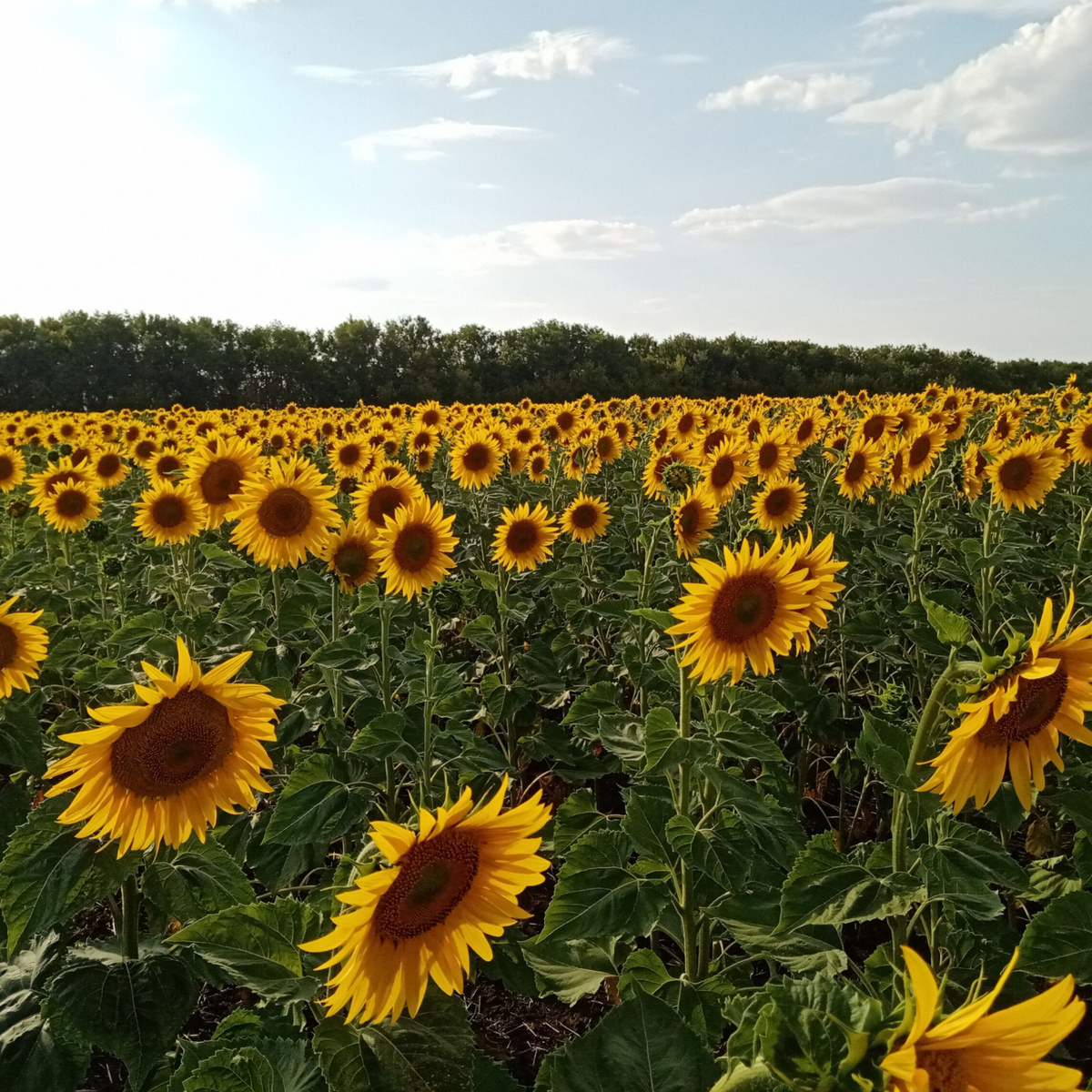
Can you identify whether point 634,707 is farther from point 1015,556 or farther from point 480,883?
point 480,883

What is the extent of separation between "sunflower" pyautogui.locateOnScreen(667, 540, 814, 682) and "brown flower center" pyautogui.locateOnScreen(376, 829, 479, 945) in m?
1.36

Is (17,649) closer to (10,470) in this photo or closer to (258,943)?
(258,943)

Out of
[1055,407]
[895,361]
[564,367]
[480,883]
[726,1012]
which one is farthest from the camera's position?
[895,361]

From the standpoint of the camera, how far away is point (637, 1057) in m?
1.12

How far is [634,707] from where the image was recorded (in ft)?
16.6

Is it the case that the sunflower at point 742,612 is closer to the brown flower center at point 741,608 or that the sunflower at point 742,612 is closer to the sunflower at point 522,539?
the brown flower center at point 741,608

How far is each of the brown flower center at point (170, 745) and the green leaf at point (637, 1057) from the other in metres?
1.26

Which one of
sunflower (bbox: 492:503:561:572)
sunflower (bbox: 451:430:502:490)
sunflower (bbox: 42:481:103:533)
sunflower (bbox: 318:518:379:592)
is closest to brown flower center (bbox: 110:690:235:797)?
sunflower (bbox: 318:518:379:592)

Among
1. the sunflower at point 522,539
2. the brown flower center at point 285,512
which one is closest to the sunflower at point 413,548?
the brown flower center at point 285,512

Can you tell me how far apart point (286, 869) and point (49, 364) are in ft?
138

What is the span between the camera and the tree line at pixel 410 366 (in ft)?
106

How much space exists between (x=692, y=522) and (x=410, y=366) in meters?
30.5

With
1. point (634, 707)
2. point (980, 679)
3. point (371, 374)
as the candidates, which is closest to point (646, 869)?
point (980, 679)

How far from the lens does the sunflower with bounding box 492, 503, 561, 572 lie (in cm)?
567
